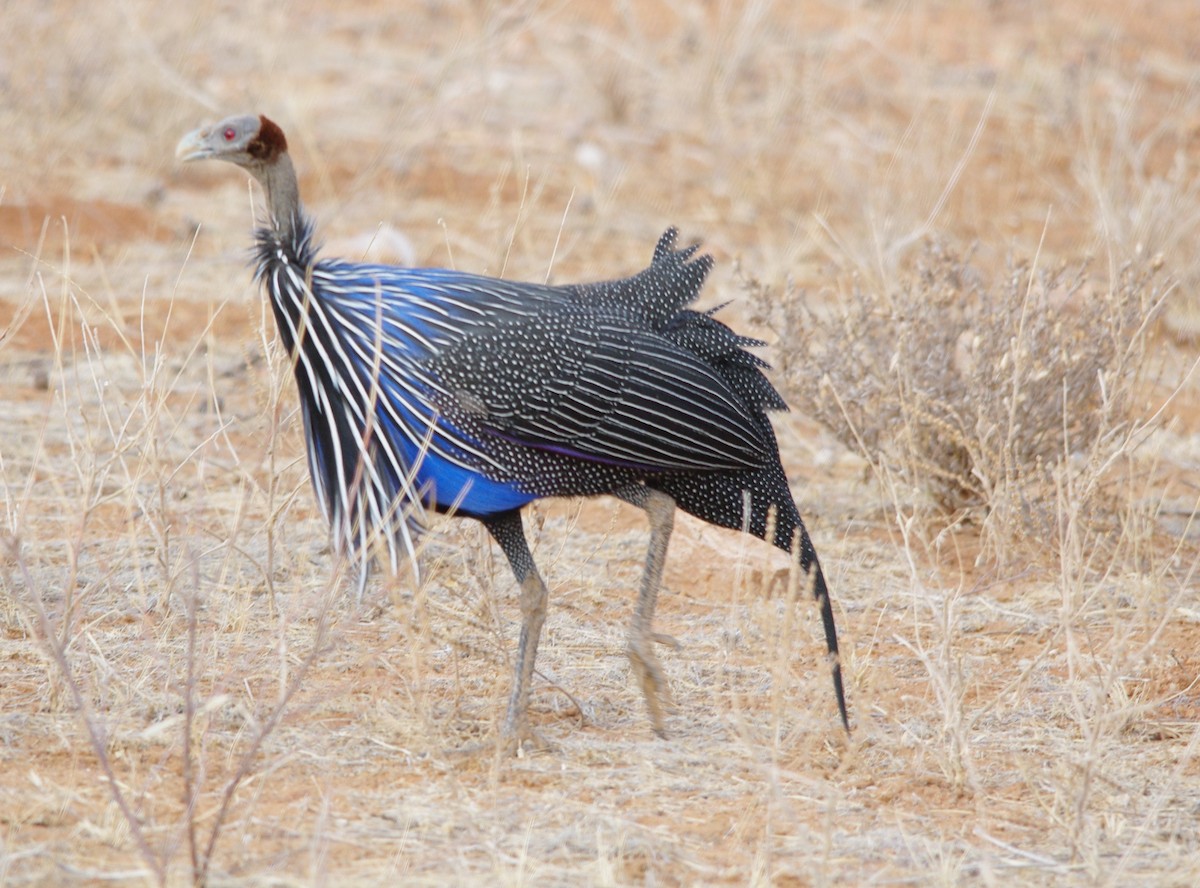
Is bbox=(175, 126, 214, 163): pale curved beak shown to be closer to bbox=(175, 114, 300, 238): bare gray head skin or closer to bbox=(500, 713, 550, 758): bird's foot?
bbox=(175, 114, 300, 238): bare gray head skin

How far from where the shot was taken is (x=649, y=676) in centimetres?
345

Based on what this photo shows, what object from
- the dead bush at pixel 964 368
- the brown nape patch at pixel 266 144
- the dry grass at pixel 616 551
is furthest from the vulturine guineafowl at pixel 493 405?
the dead bush at pixel 964 368

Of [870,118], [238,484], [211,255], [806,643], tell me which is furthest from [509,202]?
[806,643]

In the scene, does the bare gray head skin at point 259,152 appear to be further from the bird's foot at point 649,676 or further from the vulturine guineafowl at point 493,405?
the bird's foot at point 649,676

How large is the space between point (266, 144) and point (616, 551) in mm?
1718

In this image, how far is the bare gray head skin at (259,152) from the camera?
3.57 meters

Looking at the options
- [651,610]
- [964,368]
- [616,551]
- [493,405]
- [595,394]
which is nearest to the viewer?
[493,405]

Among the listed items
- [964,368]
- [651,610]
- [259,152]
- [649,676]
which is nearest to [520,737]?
[649,676]

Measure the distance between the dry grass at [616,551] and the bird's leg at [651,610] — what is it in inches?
4.3

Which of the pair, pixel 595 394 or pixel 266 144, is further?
pixel 266 144

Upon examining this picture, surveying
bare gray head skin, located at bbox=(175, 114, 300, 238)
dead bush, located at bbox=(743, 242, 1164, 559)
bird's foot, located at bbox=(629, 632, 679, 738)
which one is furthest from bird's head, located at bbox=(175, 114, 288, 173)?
dead bush, located at bbox=(743, 242, 1164, 559)

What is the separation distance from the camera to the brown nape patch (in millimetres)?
3574

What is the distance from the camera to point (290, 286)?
11.2ft

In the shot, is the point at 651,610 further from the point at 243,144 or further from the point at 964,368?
the point at 964,368
